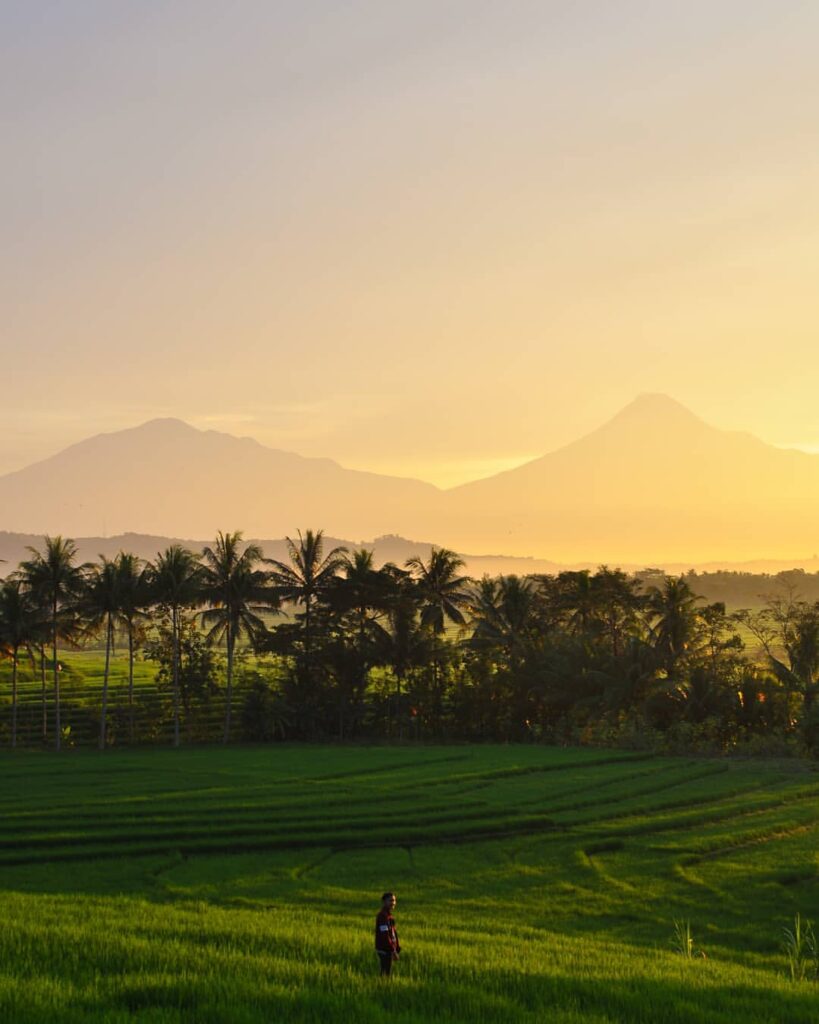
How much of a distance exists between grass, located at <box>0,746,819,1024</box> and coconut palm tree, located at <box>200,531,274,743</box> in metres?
12.9

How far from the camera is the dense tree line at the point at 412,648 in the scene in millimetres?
69312

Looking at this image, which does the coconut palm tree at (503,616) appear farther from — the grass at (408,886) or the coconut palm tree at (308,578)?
the grass at (408,886)

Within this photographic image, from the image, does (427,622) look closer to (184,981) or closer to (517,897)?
(517,897)

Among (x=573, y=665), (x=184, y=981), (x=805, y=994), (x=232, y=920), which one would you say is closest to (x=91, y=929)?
(x=232, y=920)

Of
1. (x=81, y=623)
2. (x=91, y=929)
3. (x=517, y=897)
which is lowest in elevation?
(x=517, y=897)

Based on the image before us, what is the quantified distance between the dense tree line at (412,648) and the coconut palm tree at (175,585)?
0.11m

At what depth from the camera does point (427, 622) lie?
256 feet

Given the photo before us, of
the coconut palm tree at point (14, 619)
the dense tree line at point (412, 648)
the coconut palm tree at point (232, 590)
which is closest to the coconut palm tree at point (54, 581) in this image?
the dense tree line at point (412, 648)

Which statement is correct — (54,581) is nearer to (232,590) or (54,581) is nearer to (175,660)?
(175,660)

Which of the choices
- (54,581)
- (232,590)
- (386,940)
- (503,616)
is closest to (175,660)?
(232,590)

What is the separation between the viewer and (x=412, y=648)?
77312mm

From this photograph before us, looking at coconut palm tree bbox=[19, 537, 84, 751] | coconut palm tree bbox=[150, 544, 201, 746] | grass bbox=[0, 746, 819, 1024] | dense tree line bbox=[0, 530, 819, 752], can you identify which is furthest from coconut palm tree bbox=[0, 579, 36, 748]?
grass bbox=[0, 746, 819, 1024]

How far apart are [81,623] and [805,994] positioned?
6236cm

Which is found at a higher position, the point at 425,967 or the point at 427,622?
the point at 427,622
